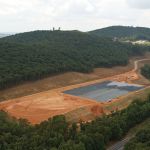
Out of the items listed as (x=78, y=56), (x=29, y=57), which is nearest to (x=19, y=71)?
(x=29, y=57)

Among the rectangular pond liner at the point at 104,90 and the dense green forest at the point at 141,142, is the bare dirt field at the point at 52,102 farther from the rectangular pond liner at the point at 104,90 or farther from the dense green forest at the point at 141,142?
the dense green forest at the point at 141,142

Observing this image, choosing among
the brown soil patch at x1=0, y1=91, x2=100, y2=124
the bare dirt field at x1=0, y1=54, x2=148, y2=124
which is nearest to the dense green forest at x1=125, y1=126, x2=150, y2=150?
the bare dirt field at x1=0, y1=54, x2=148, y2=124

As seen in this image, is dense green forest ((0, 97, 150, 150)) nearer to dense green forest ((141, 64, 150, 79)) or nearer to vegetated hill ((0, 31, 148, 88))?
vegetated hill ((0, 31, 148, 88))

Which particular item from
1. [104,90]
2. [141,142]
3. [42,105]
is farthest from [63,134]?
[104,90]

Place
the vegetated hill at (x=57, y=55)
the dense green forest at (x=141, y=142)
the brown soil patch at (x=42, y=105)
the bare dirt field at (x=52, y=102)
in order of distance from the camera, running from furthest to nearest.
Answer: the vegetated hill at (x=57, y=55)
the bare dirt field at (x=52, y=102)
the brown soil patch at (x=42, y=105)
the dense green forest at (x=141, y=142)

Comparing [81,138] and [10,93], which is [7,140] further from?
[10,93]

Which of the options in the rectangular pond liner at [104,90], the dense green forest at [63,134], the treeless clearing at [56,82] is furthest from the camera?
the rectangular pond liner at [104,90]

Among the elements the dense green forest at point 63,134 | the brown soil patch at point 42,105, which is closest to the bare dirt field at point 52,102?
the brown soil patch at point 42,105
